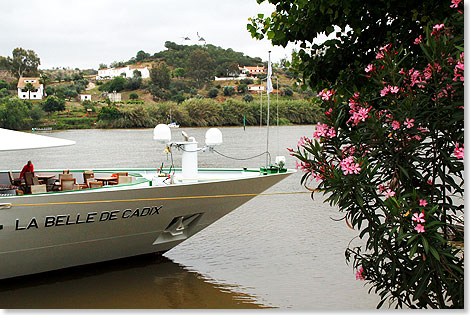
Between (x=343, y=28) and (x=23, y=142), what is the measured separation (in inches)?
236

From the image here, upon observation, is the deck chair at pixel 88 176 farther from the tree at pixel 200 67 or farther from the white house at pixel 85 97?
the tree at pixel 200 67

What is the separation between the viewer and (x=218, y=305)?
429 inches

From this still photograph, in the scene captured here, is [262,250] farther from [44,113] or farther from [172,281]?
[44,113]

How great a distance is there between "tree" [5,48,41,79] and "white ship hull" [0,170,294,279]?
70.7m

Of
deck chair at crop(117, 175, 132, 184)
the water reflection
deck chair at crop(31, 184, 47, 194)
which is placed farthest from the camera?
deck chair at crop(117, 175, 132, 184)

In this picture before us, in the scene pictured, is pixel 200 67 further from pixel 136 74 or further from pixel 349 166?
pixel 349 166

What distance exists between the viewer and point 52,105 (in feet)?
228

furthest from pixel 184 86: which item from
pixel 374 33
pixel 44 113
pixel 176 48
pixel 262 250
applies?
pixel 374 33

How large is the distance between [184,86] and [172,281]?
83.4 meters

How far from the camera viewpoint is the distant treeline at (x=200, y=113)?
7394 centimetres

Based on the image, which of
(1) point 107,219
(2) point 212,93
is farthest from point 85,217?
(2) point 212,93

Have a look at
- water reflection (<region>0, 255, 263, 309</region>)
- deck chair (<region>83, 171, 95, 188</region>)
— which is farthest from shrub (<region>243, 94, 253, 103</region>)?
deck chair (<region>83, 171, 95, 188</region>)

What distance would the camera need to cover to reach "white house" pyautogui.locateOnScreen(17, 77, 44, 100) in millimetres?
79481

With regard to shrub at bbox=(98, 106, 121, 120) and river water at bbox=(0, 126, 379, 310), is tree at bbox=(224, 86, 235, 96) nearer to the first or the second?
shrub at bbox=(98, 106, 121, 120)
